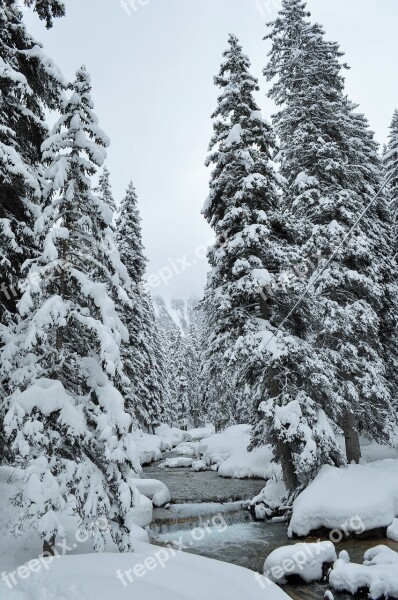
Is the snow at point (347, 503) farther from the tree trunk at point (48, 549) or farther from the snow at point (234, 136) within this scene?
the snow at point (234, 136)

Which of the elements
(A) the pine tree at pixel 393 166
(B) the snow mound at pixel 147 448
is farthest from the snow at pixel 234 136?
(B) the snow mound at pixel 147 448

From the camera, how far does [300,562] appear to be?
9148mm

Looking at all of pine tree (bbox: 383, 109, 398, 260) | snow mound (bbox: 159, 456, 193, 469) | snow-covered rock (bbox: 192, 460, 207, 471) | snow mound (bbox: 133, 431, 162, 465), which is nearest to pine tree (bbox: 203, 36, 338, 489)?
pine tree (bbox: 383, 109, 398, 260)

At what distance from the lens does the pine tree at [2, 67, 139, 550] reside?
7.28 metres

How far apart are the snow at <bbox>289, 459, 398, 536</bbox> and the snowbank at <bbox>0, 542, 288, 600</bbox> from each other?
15.6 ft

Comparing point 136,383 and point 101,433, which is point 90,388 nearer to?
point 101,433

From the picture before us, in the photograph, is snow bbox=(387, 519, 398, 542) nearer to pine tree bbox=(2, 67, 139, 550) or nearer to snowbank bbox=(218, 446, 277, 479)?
pine tree bbox=(2, 67, 139, 550)

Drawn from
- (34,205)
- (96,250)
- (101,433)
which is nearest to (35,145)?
(34,205)

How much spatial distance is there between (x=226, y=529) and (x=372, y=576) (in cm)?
642

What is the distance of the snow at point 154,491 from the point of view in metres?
17.2

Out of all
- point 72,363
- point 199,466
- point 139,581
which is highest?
point 72,363

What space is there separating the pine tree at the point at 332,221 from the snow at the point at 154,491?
7.72 m

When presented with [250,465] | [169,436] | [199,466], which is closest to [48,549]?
[250,465]

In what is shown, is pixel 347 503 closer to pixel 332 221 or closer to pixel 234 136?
pixel 332 221
